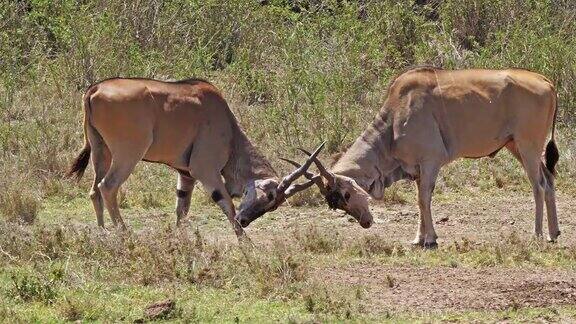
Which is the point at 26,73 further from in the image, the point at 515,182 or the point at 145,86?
the point at 515,182

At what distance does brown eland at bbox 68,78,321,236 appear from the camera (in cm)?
Answer: 1253

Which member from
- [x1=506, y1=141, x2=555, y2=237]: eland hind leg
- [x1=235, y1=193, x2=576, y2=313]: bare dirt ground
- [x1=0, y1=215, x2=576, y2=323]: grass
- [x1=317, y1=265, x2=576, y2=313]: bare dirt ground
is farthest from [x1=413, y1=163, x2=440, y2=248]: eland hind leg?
[x1=317, y1=265, x2=576, y2=313]: bare dirt ground

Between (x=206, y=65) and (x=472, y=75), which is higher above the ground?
(x=472, y=75)

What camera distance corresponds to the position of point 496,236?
12859mm

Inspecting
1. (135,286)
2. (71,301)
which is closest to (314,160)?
(135,286)

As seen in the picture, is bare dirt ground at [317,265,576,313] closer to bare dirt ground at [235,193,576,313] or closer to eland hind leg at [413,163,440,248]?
bare dirt ground at [235,193,576,313]

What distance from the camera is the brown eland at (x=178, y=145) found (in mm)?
12531

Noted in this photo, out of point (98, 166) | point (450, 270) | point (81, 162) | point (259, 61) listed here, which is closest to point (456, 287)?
point (450, 270)

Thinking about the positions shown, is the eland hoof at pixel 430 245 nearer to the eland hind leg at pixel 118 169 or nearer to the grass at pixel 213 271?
the grass at pixel 213 271

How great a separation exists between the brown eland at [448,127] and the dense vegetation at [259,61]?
4.83ft

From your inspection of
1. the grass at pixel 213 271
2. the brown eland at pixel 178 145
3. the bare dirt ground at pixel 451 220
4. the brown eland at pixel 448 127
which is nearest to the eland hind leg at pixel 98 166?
the brown eland at pixel 178 145

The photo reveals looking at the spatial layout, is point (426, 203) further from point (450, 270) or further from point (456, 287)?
point (456, 287)

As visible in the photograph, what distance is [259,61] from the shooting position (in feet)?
63.6

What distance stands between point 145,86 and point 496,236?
141 inches
